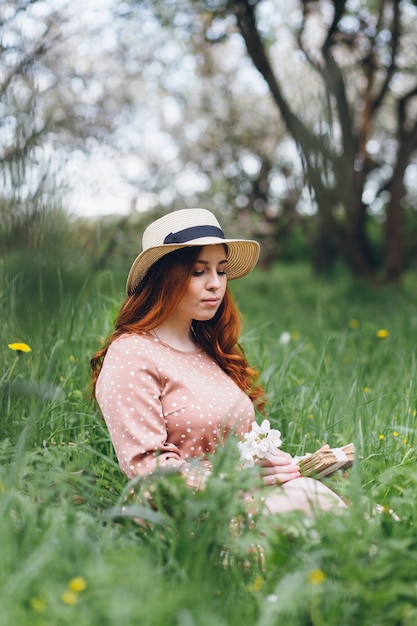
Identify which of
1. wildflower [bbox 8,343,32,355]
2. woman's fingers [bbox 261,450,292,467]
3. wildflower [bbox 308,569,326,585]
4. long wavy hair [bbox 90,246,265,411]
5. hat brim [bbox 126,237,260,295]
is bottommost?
wildflower [bbox 308,569,326,585]

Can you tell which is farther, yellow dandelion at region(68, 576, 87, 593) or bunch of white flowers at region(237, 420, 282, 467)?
bunch of white flowers at region(237, 420, 282, 467)

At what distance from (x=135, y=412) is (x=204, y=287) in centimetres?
44

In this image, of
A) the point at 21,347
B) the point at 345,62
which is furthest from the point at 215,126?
the point at 21,347

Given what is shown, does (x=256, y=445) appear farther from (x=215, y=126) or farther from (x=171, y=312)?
(x=215, y=126)

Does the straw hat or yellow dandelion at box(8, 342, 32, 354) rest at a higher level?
the straw hat

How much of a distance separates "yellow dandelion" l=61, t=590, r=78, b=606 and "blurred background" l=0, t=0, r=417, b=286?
103cm

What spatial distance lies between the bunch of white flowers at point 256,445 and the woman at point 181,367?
0.05 metres

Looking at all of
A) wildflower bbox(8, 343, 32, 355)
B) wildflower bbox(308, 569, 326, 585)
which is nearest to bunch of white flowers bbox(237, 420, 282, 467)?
wildflower bbox(308, 569, 326, 585)

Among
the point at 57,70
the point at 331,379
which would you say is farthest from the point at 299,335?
the point at 57,70

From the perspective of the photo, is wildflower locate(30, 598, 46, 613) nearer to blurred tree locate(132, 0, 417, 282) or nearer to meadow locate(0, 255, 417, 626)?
meadow locate(0, 255, 417, 626)

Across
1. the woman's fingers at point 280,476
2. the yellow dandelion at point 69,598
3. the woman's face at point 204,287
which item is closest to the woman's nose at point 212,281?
the woman's face at point 204,287

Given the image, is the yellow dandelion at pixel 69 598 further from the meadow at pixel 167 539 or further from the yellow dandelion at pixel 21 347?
the yellow dandelion at pixel 21 347

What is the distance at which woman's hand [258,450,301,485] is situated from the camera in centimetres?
192

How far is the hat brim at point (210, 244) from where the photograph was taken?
208cm
